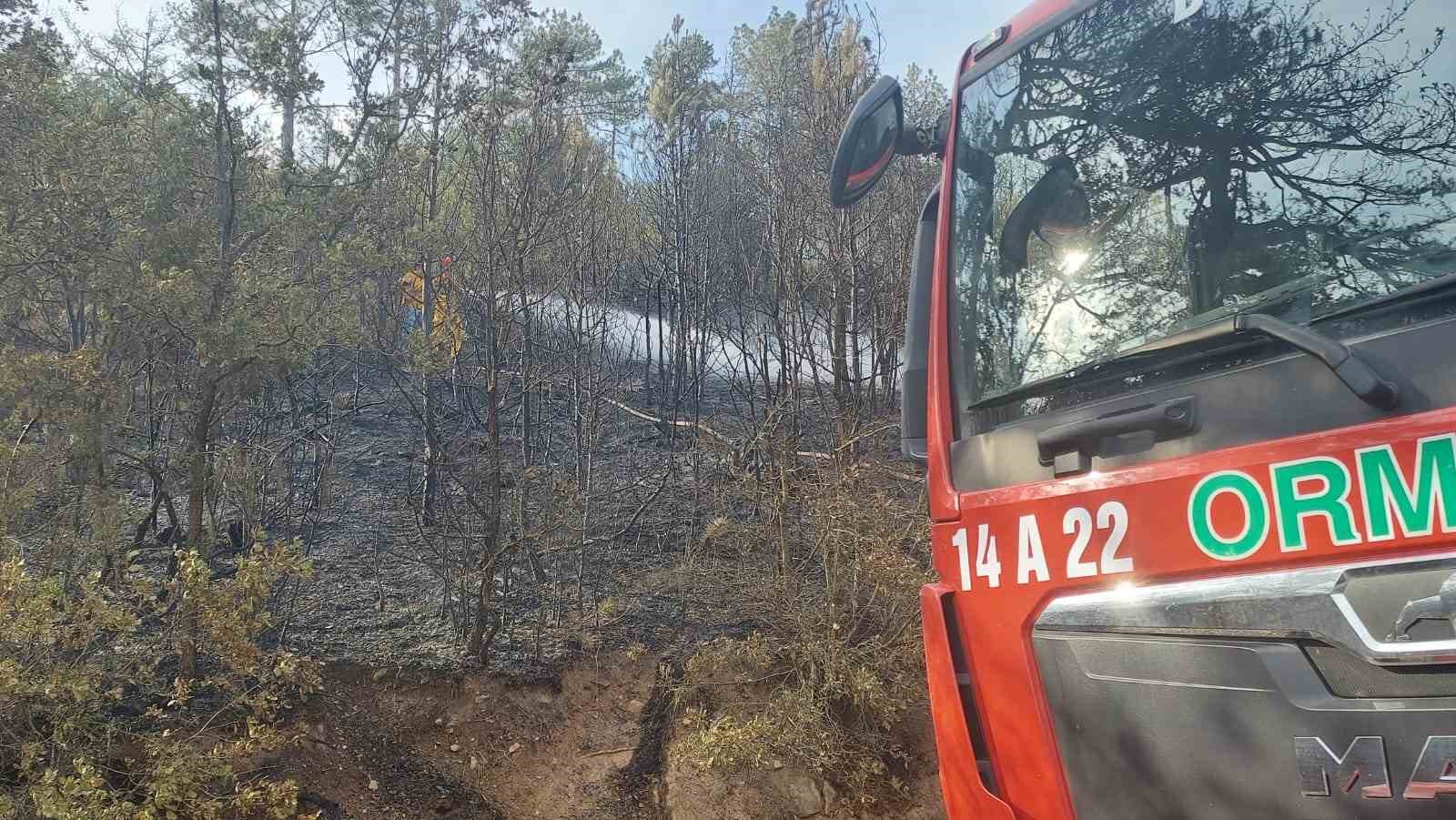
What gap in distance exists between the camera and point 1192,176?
231cm

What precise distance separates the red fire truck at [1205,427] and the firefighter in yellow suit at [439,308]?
4.57 meters

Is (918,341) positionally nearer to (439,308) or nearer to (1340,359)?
(1340,359)

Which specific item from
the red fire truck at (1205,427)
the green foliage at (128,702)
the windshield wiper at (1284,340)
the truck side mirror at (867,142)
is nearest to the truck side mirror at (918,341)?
the truck side mirror at (867,142)

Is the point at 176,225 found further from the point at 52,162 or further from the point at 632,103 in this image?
the point at 632,103

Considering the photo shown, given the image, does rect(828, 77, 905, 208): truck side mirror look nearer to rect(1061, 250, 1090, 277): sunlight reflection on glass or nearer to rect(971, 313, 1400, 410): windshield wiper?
rect(1061, 250, 1090, 277): sunlight reflection on glass

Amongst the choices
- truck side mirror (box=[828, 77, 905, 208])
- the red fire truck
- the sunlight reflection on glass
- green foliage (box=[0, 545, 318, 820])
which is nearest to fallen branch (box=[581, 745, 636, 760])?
green foliage (box=[0, 545, 318, 820])

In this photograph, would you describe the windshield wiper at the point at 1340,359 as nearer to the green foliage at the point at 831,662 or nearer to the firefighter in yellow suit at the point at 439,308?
the green foliage at the point at 831,662

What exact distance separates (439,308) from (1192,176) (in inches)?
243

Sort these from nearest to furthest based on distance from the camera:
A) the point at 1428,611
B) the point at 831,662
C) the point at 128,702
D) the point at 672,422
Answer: the point at 1428,611
the point at 128,702
the point at 831,662
the point at 672,422

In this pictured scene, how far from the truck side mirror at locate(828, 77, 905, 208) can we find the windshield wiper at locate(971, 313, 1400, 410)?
3.94 ft

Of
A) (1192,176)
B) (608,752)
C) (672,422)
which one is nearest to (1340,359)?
(1192,176)

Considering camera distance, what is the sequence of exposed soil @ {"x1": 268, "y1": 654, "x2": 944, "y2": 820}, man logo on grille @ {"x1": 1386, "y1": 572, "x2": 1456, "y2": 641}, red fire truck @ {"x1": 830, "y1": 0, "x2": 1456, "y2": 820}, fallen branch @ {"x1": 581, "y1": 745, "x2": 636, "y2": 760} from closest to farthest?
man logo on grille @ {"x1": 1386, "y1": 572, "x2": 1456, "y2": 641} → red fire truck @ {"x1": 830, "y1": 0, "x2": 1456, "y2": 820} → exposed soil @ {"x1": 268, "y1": 654, "x2": 944, "y2": 820} → fallen branch @ {"x1": 581, "y1": 745, "x2": 636, "y2": 760}

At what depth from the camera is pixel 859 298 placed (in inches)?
328

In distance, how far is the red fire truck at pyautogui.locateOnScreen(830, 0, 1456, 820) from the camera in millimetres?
1714
